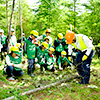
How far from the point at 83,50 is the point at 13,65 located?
2.48 meters

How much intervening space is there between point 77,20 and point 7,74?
7938 millimetres

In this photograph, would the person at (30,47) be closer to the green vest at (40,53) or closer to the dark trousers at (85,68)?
the green vest at (40,53)

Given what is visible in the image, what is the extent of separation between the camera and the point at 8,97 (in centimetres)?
315

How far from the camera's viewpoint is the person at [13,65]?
4.72 metres

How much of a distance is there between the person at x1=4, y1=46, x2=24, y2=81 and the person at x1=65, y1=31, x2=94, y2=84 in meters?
2.00

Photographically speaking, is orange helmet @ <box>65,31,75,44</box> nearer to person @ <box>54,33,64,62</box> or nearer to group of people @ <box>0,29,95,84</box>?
group of people @ <box>0,29,95,84</box>

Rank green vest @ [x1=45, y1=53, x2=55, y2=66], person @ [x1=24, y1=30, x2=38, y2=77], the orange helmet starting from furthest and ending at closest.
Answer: green vest @ [x1=45, y1=53, x2=55, y2=66] → person @ [x1=24, y1=30, x2=38, y2=77] → the orange helmet

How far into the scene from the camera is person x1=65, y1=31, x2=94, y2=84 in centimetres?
409

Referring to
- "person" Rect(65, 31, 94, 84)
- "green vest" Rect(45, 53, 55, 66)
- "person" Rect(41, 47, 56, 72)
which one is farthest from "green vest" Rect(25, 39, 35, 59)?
"person" Rect(65, 31, 94, 84)

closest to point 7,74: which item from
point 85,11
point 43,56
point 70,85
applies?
point 43,56

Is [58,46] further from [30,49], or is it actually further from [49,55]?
[30,49]

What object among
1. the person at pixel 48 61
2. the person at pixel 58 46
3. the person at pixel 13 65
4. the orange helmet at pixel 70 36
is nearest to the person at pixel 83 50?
the orange helmet at pixel 70 36

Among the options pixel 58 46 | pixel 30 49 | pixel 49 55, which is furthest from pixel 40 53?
pixel 58 46

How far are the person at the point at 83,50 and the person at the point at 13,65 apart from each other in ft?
6.57
